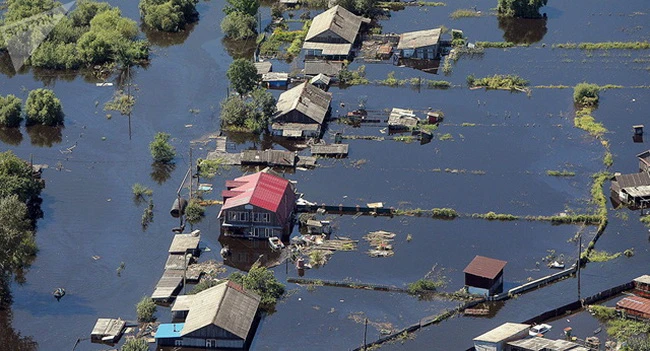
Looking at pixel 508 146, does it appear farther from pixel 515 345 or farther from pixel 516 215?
pixel 515 345

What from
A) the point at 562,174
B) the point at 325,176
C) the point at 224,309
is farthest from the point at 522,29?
the point at 224,309

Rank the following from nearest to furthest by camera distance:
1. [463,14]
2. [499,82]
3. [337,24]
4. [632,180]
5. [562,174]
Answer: [632,180], [562,174], [499,82], [337,24], [463,14]

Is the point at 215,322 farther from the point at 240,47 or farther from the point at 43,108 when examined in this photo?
the point at 240,47

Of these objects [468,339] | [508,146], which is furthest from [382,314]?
[508,146]

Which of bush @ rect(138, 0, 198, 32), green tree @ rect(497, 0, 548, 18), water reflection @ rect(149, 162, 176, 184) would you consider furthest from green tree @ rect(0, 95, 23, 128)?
green tree @ rect(497, 0, 548, 18)

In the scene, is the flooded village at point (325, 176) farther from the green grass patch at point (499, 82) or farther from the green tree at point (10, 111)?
the green tree at point (10, 111)

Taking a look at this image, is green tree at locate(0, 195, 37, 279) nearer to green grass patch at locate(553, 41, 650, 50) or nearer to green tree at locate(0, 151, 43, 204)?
green tree at locate(0, 151, 43, 204)
